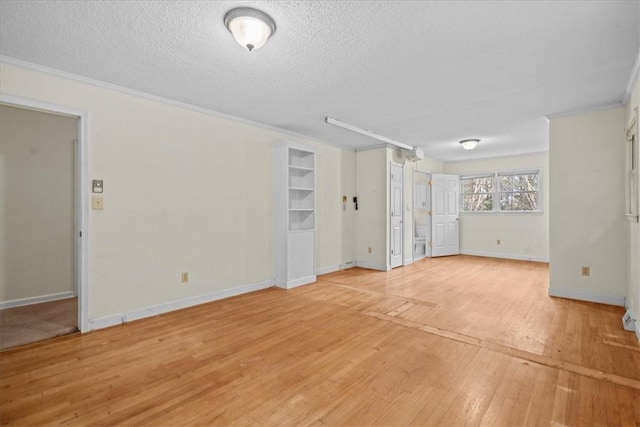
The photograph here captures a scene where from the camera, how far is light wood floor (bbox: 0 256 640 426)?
176cm

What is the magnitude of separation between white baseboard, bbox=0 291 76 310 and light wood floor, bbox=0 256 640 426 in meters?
1.74

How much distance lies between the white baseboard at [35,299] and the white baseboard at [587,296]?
6528 mm

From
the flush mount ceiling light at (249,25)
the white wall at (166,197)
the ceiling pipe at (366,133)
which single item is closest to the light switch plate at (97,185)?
the white wall at (166,197)

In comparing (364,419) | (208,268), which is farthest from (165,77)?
(364,419)

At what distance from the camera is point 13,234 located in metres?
3.80

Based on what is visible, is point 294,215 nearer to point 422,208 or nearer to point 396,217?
point 396,217

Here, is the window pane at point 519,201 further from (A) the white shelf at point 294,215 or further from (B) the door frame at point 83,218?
(B) the door frame at point 83,218

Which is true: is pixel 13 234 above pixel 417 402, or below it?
above

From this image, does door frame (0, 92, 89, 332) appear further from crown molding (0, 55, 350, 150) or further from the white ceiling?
the white ceiling

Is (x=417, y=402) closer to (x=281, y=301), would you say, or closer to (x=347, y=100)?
(x=281, y=301)

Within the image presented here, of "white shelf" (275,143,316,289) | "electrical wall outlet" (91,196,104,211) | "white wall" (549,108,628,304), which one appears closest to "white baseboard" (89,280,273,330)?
"white shelf" (275,143,316,289)

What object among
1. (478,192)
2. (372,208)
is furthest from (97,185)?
(478,192)

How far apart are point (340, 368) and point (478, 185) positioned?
6999mm

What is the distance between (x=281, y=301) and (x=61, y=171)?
11.3 ft
